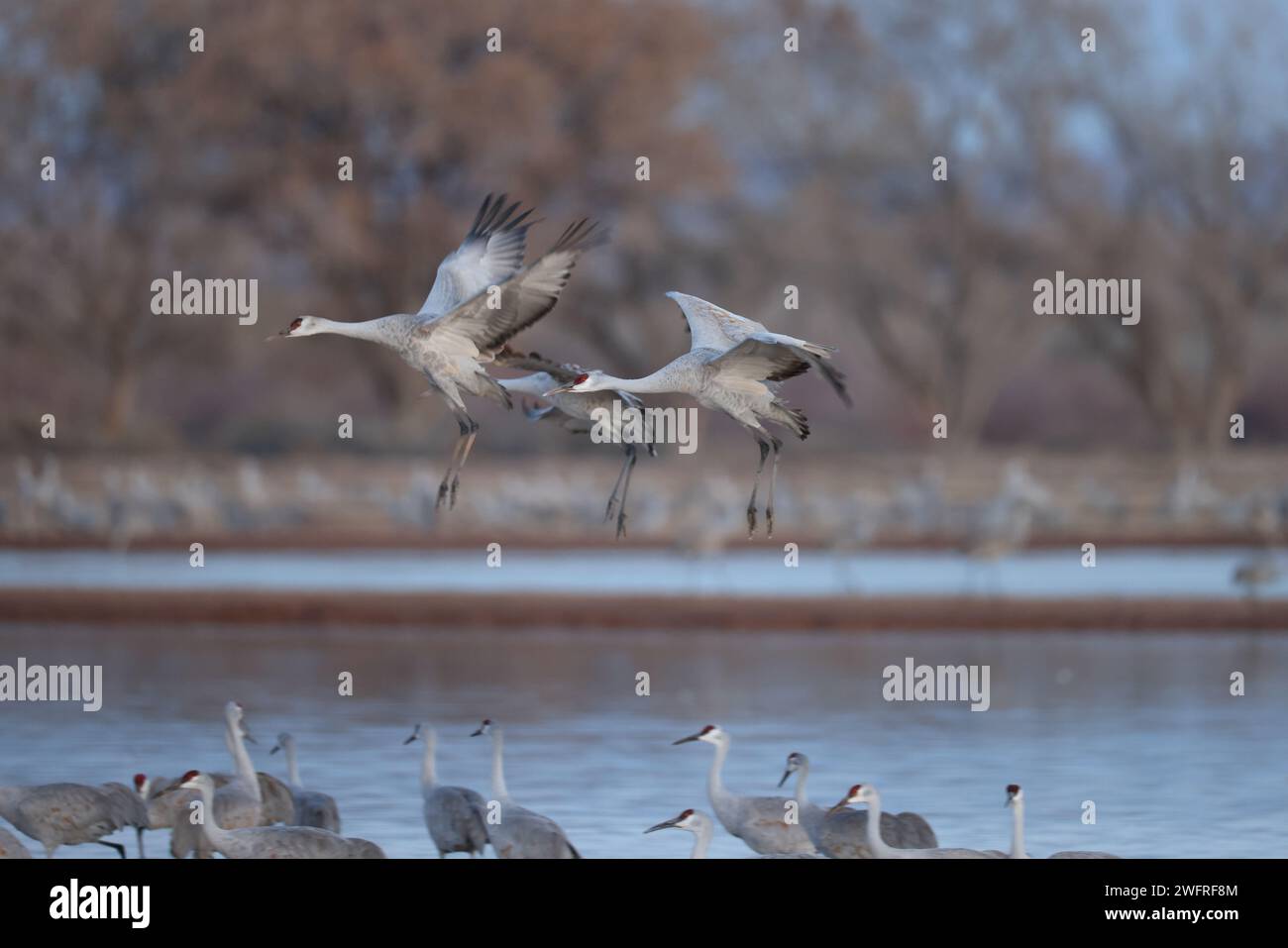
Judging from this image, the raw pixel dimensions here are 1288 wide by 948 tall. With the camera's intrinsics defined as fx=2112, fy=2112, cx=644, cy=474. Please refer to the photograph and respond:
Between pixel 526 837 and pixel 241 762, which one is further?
pixel 241 762

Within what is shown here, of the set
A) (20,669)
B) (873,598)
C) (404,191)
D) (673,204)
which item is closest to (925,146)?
(673,204)

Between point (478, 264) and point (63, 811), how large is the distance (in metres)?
3.05

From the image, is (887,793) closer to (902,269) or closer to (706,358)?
(706,358)

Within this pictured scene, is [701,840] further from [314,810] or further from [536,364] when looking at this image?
[536,364]

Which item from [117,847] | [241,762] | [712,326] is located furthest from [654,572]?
[117,847]

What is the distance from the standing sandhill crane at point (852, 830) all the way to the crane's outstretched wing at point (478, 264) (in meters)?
2.76

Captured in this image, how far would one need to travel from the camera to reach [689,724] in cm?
1355

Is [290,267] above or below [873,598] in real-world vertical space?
above

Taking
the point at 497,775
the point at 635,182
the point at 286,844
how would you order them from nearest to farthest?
the point at 286,844 → the point at 497,775 → the point at 635,182

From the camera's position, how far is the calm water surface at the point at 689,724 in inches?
426

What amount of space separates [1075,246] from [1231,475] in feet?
30.2

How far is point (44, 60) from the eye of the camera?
4003 centimetres
